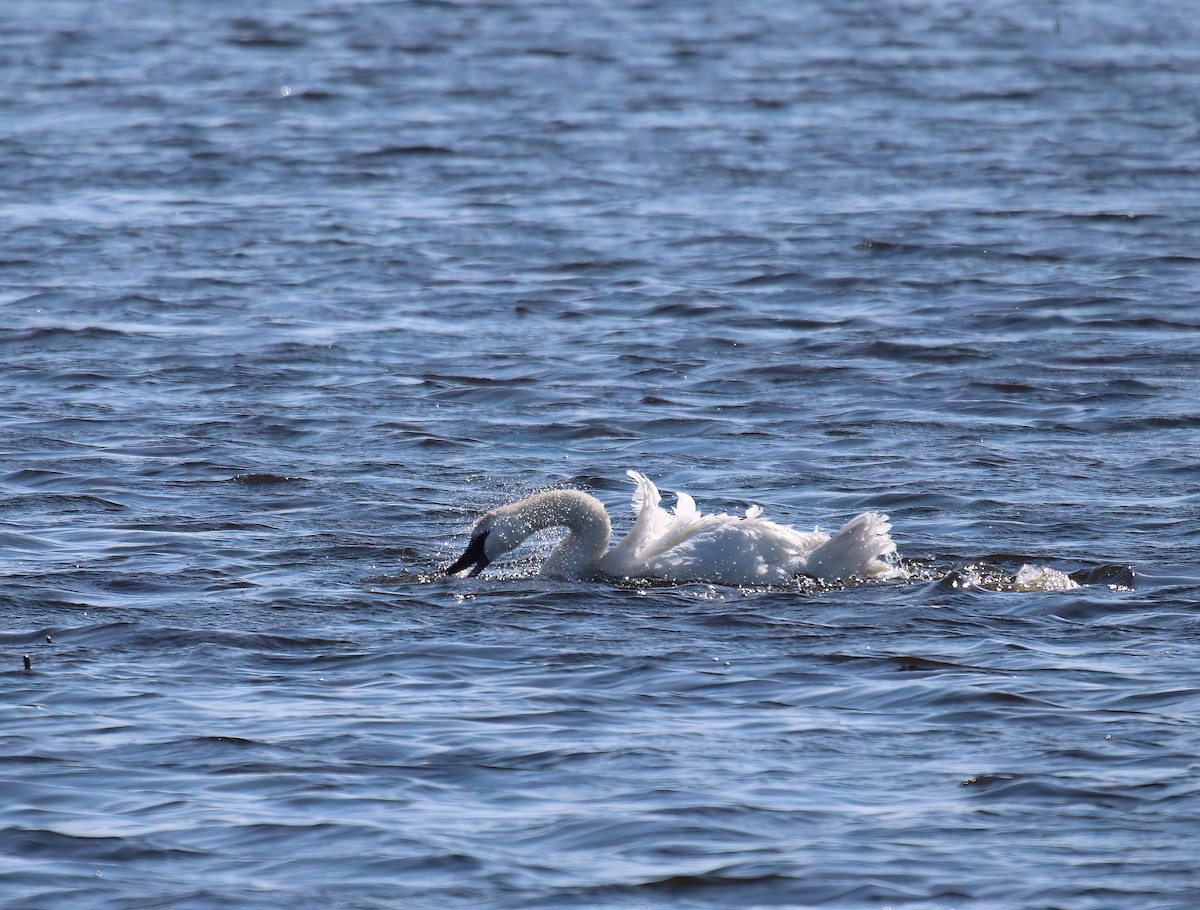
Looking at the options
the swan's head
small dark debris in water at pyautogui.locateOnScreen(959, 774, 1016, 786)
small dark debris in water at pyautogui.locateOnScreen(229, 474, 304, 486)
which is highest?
small dark debris in water at pyautogui.locateOnScreen(959, 774, 1016, 786)

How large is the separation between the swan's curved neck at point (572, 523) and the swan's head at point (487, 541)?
0.47ft

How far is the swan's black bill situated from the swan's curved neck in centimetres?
34

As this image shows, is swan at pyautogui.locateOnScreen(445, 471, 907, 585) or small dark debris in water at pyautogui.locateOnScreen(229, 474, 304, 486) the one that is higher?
swan at pyautogui.locateOnScreen(445, 471, 907, 585)

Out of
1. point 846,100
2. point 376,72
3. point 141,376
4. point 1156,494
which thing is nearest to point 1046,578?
point 1156,494

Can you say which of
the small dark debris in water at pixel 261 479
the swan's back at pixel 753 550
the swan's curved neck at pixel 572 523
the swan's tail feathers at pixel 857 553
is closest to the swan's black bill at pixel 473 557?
the swan's curved neck at pixel 572 523

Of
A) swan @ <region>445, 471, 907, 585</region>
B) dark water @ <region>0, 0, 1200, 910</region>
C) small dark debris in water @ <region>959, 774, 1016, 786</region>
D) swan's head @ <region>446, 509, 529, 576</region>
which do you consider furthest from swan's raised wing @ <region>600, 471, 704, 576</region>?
small dark debris in water @ <region>959, 774, 1016, 786</region>

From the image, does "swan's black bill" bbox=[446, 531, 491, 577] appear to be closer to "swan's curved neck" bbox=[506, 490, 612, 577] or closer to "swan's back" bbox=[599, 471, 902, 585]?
"swan's curved neck" bbox=[506, 490, 612, 577]

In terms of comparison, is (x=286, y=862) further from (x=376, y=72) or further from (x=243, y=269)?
(x=376, y=72)

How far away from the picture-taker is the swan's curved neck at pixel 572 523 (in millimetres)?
12344

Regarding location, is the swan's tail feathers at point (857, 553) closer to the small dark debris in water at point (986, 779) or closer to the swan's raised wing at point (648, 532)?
the swan's raised wing at point (648, 532)

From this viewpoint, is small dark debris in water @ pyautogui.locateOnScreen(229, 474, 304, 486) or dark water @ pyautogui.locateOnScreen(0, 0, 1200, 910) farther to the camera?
small dark debris in water @ pyautogui.locateOnScreen(229, 474, 304, 486)

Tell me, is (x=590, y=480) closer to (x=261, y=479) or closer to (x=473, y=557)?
(x=261, y=479)

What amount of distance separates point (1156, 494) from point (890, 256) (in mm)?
8988

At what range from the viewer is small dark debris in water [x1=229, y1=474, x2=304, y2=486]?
13945mm
